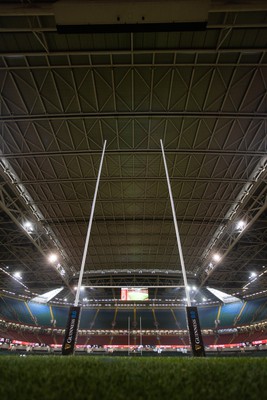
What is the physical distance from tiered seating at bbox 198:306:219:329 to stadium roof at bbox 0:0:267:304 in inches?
581

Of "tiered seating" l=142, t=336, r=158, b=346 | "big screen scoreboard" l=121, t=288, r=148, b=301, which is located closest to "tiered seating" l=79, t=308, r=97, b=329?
"tiered seating" l=142, t=336, r=158, b=346

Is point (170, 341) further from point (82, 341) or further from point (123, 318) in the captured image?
point (82, 341)

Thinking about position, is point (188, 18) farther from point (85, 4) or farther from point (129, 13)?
point (85, 4)

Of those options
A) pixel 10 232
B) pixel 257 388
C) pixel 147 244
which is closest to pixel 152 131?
pixel 257 388

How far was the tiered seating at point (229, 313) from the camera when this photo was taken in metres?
29.3

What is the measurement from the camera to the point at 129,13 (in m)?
5.67

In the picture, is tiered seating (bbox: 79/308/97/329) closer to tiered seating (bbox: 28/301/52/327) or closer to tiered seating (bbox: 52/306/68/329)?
tiered seating (bbox: 52/306/68/329)

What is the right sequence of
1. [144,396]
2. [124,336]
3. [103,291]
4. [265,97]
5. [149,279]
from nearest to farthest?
1. [144,396]
2. [265,97]
3. [149,279]
4. [124,336]
5. [103,291]

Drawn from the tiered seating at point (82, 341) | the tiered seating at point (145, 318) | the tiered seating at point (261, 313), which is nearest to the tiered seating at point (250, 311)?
the tiered seating at point (261, 313)

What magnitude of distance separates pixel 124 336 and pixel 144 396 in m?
33.2

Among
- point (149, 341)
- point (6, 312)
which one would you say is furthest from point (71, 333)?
point (149, 341)

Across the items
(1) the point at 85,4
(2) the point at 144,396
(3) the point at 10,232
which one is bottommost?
(2) the point at 144,396

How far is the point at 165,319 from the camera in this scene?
102 feet

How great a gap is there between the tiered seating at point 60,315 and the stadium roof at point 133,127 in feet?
48.4
